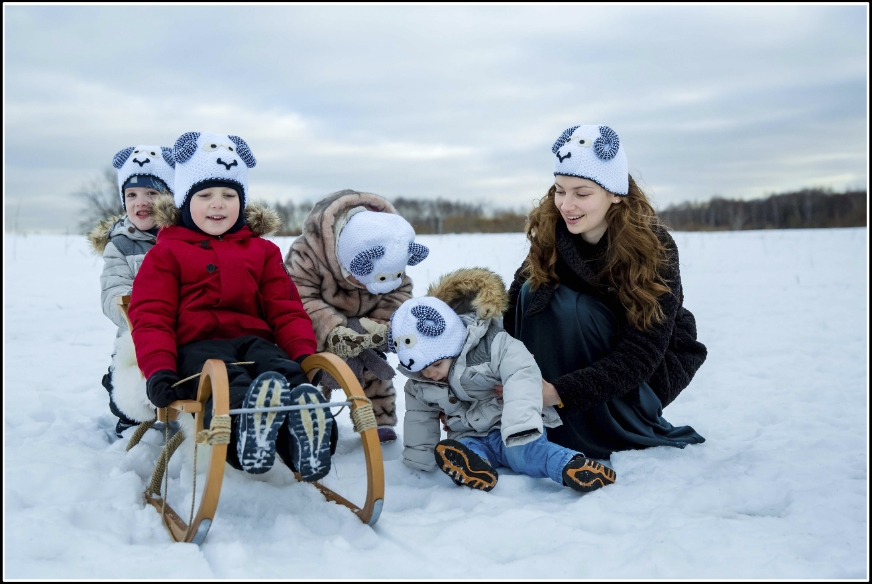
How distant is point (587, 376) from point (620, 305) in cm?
43

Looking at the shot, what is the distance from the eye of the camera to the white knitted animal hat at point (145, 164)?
11.5 feet

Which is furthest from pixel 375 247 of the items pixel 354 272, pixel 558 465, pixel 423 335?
pixel 558 465

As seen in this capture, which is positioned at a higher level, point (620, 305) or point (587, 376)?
point (620, 305)

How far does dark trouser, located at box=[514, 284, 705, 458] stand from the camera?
3178 mm

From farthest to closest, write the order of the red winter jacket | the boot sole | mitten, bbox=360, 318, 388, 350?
mitten, bbox=360, 318, 388, 350 < the boot sole < the red winter jacket

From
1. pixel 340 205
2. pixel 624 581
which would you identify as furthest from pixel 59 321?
pixel 624 581

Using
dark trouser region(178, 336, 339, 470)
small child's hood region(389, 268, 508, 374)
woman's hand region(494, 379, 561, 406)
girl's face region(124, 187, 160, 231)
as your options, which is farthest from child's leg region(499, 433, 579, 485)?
girl's face region(124, 187, 160, 231)

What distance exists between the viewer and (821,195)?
4106 cm

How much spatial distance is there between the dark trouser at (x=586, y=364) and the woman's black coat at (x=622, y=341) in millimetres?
54

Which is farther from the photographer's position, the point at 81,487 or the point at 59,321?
the point at 59,321

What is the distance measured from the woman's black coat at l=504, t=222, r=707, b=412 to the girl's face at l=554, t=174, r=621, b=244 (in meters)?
0.11

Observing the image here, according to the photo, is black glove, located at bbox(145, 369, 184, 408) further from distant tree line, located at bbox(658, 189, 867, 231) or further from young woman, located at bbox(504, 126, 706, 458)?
distant tree line, located at bbox(658, 189, 867, 231)

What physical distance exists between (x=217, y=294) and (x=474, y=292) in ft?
3.67

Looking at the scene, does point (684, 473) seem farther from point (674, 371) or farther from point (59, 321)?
point (59, 321)
